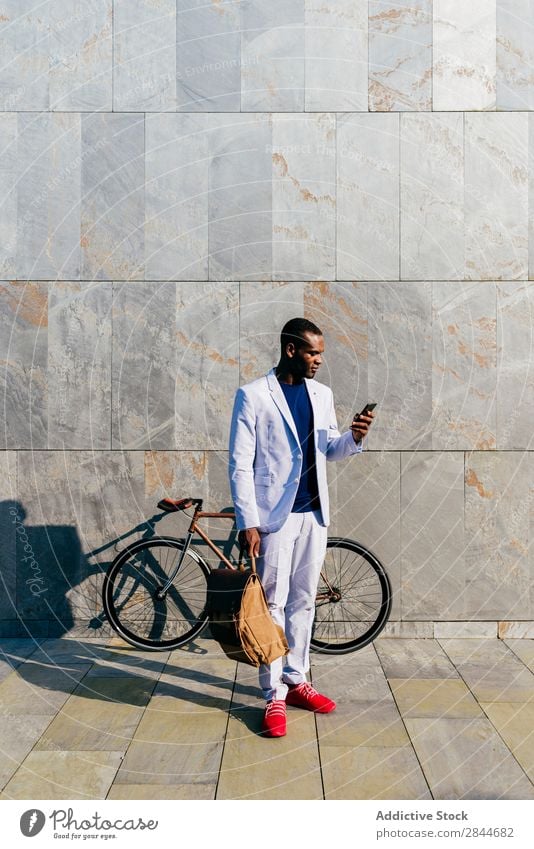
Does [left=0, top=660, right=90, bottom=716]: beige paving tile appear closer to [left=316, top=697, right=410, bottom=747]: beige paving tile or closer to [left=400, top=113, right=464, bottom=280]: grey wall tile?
[left=316, top=697, right=410, bottom=747]: beige paving tile

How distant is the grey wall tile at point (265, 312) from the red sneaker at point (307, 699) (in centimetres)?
272

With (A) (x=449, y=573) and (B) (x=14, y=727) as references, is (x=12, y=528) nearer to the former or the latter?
(B) (x=14, y=727)

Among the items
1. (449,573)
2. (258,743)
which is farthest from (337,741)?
(449,573)

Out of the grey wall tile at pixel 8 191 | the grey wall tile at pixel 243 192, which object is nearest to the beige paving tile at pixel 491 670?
the grey wall tile at pixel 243 192

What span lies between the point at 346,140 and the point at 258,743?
4.92 metres

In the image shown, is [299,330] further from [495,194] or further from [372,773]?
[495,194]

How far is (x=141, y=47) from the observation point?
21.0ft

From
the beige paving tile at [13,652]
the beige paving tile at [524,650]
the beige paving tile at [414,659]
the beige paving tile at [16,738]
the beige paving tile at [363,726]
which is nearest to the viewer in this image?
the beige paving tile at [16,738]

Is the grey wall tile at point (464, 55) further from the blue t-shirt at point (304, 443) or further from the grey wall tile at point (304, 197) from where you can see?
the blue t-shirt at point (304, 443)

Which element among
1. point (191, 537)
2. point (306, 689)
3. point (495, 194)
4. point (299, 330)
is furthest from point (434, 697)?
point (495, 194)

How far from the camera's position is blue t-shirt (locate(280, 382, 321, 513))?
472cm

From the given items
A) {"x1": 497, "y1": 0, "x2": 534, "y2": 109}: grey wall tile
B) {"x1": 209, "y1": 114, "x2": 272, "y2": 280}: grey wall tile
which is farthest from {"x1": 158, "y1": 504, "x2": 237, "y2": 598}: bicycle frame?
{"x1": 497, "y1": 0, "x2": 534, "y2": 109}: grey wall tile

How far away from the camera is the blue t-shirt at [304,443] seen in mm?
4723

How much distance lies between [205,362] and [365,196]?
79.9 inches
